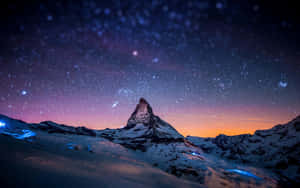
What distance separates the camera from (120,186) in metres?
5.75

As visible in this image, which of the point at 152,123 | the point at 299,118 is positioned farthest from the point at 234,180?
the point at 299,118

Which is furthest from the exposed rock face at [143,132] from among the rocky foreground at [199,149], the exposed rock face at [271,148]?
the exposed rock face at [271,148]

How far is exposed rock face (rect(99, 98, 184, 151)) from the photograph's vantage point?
74231 mm

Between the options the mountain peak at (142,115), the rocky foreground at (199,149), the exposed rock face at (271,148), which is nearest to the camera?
the rocky foreground at (199,149)

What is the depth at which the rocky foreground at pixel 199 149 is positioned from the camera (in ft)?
125

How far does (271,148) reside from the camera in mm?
91500

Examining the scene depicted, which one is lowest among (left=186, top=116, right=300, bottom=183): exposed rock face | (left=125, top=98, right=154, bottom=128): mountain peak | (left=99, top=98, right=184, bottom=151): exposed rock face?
(left=186, top=116, right=300, bottom=183): exposed rock face

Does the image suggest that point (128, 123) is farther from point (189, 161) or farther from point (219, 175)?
point (219, 175)

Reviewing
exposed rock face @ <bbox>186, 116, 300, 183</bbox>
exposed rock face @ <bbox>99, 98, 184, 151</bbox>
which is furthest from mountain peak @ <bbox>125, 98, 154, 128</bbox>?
exposed rock face @ <bbox>186, 116, 300, 183</bbox>

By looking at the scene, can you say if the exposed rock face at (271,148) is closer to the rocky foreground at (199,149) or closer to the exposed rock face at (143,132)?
the rocky foreground at (199,149)

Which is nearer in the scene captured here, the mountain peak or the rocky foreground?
the rocky foreground

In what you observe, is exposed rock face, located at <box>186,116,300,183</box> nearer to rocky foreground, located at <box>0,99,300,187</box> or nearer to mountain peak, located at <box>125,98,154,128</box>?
rocky foreground, located at <box>0,99,300,187</box>

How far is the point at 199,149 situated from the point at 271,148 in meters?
65.4

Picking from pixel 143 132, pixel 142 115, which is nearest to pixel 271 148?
pixel 143 132
